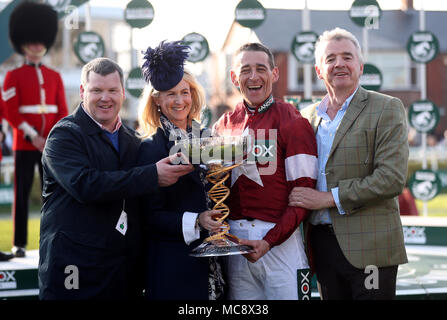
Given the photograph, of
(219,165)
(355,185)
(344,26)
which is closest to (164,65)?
(219,165)

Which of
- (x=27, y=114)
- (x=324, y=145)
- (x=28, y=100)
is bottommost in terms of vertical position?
(x=324, y=145)

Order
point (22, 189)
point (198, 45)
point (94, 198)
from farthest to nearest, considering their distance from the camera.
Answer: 1. point (198, 45)
2. point (22, 189)
3. point (94, 198)

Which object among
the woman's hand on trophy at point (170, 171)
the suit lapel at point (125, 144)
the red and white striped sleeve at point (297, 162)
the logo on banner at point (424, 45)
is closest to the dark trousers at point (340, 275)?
the red and white striped sleeve at point (297, 162)

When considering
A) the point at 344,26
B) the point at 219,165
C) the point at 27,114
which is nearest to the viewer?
the point at 219,165

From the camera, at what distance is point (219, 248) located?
9.70 feet

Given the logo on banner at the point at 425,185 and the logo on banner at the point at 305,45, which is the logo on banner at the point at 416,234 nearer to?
the logo on banner at the point at 425,185

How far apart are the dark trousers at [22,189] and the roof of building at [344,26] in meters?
21.5

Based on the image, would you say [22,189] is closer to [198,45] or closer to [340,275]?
[198,45]

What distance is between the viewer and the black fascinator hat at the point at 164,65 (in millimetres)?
3122

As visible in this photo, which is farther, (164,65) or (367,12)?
(367,12)

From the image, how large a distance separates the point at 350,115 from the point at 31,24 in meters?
4.58

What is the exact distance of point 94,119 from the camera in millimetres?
3244

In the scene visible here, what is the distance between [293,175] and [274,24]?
82.5ft
